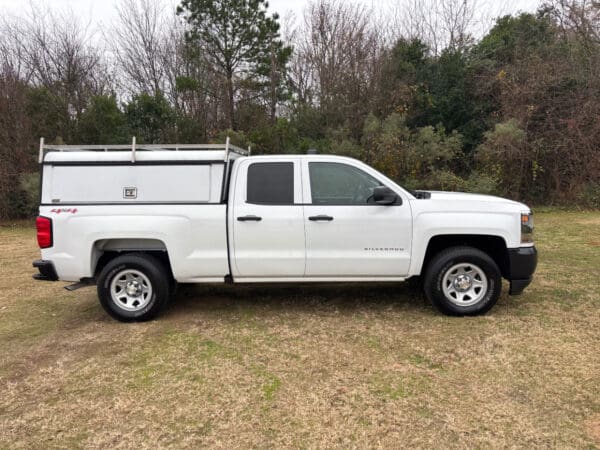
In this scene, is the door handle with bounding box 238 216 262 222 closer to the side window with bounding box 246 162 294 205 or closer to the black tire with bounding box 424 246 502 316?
the side window with bounding box 246 162 294 205

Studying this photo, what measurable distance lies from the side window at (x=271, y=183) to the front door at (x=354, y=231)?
0.21 metres

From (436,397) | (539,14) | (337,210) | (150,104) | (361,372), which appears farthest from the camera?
(539,14)

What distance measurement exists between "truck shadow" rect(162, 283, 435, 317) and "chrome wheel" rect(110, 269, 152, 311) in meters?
0.39

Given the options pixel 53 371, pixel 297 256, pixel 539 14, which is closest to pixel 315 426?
pixel 297 256

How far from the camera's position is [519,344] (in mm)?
4121

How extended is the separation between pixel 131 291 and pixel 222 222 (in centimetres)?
135

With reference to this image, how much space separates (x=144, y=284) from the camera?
503 cm

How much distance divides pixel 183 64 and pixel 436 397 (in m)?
20.0

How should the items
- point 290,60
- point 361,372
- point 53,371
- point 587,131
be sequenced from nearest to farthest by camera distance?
point 361,372 → point 53,371 → point 587,131 → point 290,60

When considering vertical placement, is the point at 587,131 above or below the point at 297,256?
above

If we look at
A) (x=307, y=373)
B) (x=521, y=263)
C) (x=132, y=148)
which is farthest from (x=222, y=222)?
(x=521, y=263)

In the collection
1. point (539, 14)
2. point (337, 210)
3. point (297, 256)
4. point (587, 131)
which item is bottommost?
point (297, 256)

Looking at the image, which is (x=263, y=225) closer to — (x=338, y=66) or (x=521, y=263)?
(x=521, y=263)

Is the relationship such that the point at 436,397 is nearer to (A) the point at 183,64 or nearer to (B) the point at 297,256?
(B) the point at 297,256
